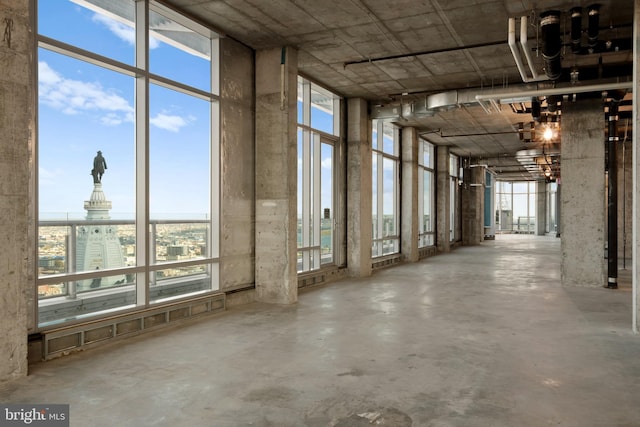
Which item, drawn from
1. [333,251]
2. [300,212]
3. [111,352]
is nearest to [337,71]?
[300,212]

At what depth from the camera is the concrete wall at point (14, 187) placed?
4.18 meters

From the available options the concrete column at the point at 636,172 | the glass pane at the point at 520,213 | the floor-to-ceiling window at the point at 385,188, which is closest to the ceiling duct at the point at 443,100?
the floor-to-ceiling window at the point at 385,188

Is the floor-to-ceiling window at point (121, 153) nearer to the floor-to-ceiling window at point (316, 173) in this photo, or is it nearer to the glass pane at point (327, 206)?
the floor-to-ceiling window at point (316, 173)

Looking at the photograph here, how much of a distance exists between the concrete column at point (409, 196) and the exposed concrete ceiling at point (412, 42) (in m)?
3.45

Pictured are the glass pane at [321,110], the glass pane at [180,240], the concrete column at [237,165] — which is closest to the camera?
the glass pane at [180,240]

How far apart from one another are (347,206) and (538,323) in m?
5.92

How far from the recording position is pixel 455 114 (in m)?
13.3

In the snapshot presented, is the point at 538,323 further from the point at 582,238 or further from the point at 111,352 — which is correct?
the point at 111,352

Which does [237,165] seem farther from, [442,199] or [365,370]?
[442,199]

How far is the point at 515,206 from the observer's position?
37.7 m

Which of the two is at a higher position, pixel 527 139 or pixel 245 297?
pixel 527 139

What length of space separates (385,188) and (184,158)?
318 inches

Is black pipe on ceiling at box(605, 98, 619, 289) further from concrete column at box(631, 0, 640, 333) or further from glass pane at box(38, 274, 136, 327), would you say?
glass pane at box(38, 274, 136, 327)

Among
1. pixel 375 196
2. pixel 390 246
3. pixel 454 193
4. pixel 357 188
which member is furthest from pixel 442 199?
pixel 357 188
